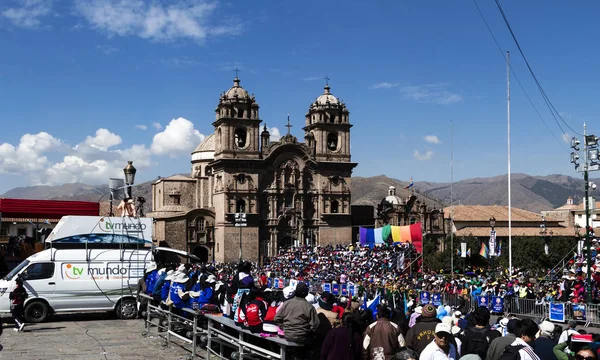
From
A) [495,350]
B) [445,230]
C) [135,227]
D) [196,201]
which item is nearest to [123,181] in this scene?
[135,227]

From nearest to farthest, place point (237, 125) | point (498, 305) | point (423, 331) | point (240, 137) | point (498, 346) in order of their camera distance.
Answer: point (498, 346) < point (423, 331) < point (498, 305) < point (237, 125) < point (240, 137)

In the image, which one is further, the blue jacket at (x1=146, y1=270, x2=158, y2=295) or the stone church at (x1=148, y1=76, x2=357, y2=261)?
the stone church at (x1=148, y1=76, x2=357, y2=261)

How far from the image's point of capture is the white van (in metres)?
18.1

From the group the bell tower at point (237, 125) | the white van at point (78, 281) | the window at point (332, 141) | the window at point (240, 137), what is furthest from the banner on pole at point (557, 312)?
the window at point (332, 141)

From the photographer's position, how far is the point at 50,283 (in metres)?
18.3

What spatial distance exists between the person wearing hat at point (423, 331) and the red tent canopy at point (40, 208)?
2040 cm

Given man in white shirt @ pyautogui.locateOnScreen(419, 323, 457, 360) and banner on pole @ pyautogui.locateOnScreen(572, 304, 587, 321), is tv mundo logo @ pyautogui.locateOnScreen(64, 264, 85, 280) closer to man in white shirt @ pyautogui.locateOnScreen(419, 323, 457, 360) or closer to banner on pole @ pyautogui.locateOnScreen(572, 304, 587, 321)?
man in white shirt @ pyautogui.locateOnScreen(419, 323, 457, 360)

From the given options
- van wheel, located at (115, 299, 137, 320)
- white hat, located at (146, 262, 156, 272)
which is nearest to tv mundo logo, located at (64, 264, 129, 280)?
white hat, located at (146, 262, 156, 272)

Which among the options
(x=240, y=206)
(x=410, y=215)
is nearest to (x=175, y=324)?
(x=240, y=206)

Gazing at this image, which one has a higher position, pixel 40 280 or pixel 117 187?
pixel 117 187

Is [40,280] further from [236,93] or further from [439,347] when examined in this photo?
[236,93]

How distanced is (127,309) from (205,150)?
1977 inches

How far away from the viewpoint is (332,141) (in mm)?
62156

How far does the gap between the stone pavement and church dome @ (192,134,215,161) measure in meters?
49.7
